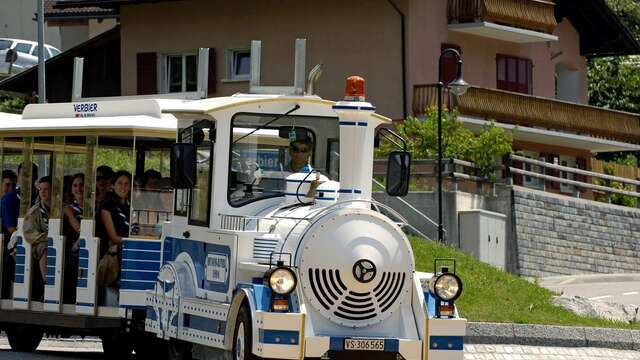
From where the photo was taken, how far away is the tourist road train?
47.8ft

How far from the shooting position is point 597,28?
179 feet

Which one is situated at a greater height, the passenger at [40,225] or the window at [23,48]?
the window at [23,48]

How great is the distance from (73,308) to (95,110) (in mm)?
2256

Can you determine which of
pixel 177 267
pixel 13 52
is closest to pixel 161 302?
pixel 177 267

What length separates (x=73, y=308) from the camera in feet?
63.5

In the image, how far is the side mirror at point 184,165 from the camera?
621 inches

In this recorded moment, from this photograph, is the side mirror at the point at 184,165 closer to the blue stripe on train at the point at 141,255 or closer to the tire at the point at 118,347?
the blue stripe on train at the point at 141,255

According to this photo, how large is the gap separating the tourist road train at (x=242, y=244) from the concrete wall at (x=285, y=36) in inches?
1004

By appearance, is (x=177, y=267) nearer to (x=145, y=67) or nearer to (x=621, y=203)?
(x=621, y=203)

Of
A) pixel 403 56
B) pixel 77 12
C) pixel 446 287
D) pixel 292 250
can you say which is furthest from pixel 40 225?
pixel 77 12

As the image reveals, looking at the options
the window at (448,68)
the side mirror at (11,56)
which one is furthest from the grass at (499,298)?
the side mirror at (11,56)

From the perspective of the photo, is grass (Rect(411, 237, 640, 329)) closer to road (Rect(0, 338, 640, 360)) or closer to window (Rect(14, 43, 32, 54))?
road (Rect(0, 338, 640, 360))

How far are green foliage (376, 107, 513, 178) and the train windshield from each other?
21.0m

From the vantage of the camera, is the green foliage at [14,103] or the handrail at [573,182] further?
the green foliage at [14,103]
